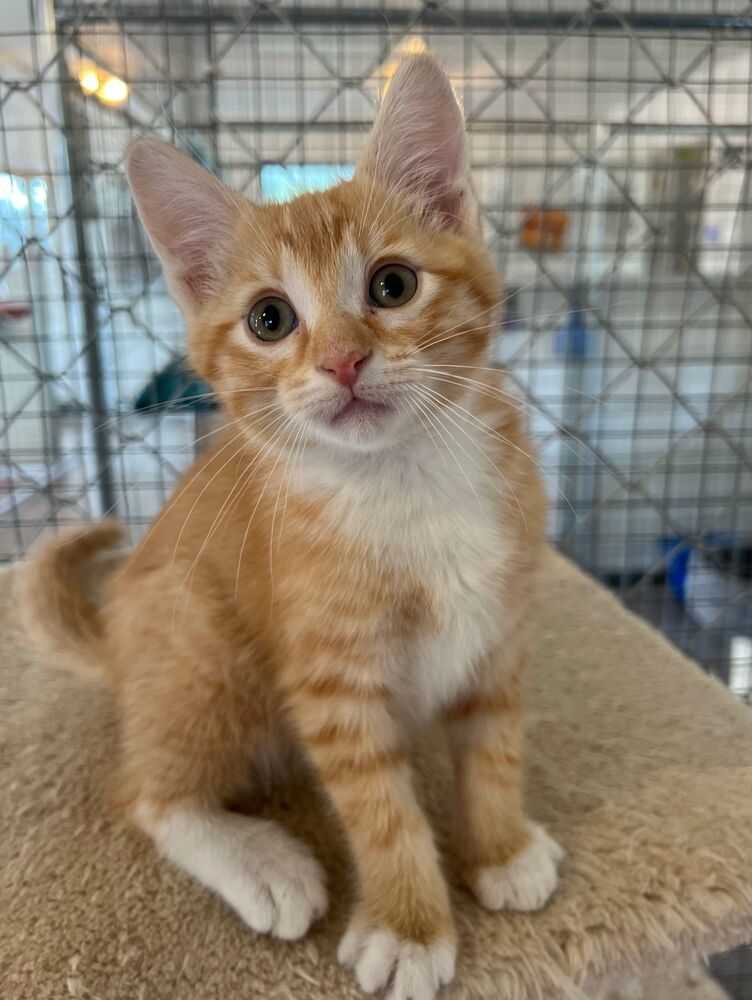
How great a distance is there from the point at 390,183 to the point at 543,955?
0.68 metres

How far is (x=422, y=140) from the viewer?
0.69 metres

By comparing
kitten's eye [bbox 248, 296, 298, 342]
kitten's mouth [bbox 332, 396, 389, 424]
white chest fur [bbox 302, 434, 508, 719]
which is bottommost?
white chest fur [bbox 302, 434, 508, 719]

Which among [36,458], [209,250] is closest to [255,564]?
[209,250]

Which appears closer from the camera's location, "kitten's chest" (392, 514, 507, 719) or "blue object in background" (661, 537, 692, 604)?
"kitten's chest" (392, 514, 507, 719)

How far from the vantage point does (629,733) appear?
2.70ft

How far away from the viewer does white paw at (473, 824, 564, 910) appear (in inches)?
23.7

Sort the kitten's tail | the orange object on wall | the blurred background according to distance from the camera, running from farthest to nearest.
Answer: the orange object on wall → the blurred background → the kitten's tail

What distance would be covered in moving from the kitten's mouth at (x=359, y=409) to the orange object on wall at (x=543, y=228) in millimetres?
978

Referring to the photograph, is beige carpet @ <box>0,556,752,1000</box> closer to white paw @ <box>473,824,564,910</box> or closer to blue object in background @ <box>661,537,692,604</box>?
white paw @ <box>473,824,564,910</box>

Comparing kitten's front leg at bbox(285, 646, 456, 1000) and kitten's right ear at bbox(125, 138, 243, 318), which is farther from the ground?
kitten's right ear at bbox(125, 138, 243, 318)

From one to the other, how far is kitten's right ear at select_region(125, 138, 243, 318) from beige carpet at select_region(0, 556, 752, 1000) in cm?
52

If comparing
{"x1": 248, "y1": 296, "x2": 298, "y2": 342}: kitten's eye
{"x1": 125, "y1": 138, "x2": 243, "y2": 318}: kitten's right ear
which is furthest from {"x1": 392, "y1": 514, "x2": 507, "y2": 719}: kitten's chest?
{"x1": 125, "y1": 138, "x2": 243, "y2": 318}: kitten's right ear

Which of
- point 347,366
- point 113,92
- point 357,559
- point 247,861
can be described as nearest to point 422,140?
point 347,366

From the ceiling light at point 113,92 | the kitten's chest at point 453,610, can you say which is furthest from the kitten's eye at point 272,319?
the ceiling light at point 113,92
